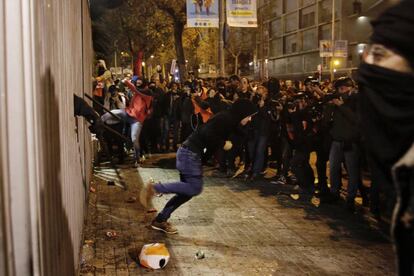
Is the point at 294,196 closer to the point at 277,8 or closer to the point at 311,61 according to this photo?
the point at 311,61

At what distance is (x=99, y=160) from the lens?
13617mm

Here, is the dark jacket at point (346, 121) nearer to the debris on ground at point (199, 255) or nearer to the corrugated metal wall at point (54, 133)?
the debris on ground at point (199, 255)

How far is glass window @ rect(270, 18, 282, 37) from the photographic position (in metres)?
56.2

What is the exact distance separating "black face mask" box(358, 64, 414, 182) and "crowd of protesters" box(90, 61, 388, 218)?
191 inches

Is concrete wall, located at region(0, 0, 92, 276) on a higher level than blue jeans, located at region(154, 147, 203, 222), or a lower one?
higher

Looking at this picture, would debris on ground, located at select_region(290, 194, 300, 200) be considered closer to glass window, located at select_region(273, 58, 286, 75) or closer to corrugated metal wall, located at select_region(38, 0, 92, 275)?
corrugated metal wall, located at select_region(38, 0, 92, 275)

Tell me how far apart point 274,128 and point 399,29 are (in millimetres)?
9680

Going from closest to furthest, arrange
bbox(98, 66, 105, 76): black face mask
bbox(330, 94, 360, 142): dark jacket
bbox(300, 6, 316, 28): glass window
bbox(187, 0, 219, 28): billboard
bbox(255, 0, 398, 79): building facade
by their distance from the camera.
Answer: bbox(330, 94, 360, 142): dark jacket < bbox(98, 66, 105, 76): black face mask < bbox(187, 0, 219, 28): billboard < bbox(255, 0, 398, 79): building facade < bbox(300, 6, 316, 28): glass window

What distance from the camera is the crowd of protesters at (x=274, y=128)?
8.37 metres

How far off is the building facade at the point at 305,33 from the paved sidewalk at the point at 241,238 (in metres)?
29.0

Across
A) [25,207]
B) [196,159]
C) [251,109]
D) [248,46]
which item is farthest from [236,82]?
[248,46]

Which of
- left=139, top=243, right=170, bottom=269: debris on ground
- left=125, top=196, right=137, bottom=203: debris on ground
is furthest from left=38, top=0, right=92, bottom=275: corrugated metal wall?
left=125, top=196, right=137, bottom=203: debris on ground

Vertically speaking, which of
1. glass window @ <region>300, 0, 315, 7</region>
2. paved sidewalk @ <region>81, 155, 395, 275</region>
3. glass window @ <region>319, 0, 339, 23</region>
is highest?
glass window @ <region>300, 0, 315, 7</region>

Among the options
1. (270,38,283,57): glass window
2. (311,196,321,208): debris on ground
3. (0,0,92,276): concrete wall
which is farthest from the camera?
(270,38,283,57): glass window
